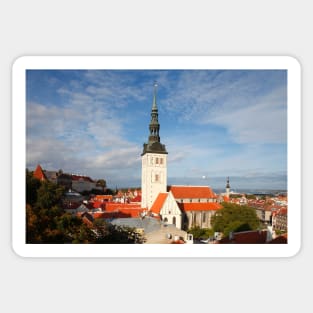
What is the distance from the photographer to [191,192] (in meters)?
4.12

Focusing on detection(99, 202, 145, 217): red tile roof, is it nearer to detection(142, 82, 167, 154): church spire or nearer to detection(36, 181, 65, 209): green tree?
detection(36, 181, 65, 209): green tree

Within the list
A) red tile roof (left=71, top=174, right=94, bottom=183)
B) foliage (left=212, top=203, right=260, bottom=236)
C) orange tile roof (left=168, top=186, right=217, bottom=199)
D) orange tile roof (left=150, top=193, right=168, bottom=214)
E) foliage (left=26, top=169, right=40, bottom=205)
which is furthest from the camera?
orange tile roof (left=150, top=193, right=168, bottom=214)

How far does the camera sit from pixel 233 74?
10.4ft

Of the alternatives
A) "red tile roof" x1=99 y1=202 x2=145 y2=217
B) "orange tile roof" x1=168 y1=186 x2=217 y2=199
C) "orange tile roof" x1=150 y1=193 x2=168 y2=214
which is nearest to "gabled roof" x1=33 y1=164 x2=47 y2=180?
"red tile roof" x1=99 y1=202 x2=145 y2=217


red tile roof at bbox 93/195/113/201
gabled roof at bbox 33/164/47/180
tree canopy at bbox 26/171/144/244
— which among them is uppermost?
gabled roof at bbox 33/164/47/180

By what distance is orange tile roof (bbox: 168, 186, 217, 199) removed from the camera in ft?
11.8

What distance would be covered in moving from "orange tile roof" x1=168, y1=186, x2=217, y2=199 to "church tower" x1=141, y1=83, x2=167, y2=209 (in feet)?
0.88

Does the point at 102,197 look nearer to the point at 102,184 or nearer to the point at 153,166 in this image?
the point at 102,184

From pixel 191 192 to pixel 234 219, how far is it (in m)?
0.83
